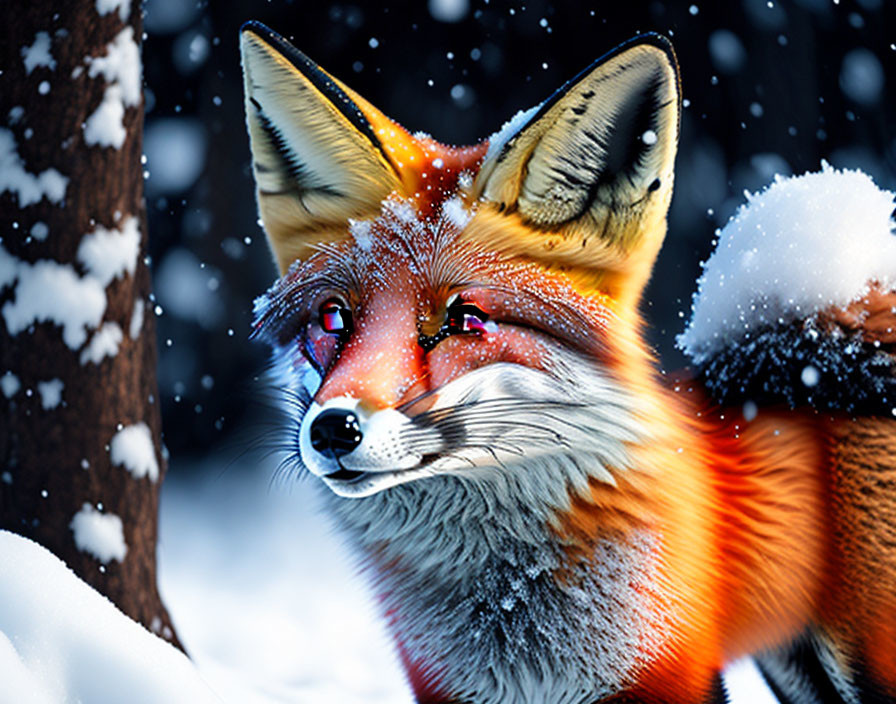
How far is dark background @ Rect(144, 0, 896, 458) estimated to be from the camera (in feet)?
10.9

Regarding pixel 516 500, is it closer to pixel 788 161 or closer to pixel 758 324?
pixel 758 324

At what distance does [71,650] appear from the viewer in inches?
48.3

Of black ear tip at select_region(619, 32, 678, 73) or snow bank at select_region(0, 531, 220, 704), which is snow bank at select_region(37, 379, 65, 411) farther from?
black ear tip at select_region(619, 32, 678, 73)

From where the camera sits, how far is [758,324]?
1.95m

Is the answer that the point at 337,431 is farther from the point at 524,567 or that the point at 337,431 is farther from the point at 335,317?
the point at 524,567

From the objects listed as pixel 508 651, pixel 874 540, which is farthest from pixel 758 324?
pixel 508 651

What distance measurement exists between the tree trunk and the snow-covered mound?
147 cm

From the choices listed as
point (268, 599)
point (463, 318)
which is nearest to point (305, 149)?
point (463, 318)

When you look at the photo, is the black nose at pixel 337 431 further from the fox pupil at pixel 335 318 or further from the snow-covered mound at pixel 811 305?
the snow-covered mound at pixel 811 305

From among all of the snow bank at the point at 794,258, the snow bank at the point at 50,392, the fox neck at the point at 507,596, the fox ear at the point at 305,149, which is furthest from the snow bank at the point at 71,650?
the snow bank at the point at 794,258

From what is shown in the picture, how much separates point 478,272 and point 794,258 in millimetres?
818

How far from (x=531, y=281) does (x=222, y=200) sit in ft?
7.92

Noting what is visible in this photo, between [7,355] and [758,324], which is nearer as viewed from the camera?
[758,324]

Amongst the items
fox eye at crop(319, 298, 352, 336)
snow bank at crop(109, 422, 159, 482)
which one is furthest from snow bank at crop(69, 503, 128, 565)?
fox eye at crop(319, 298, 352, 336)
